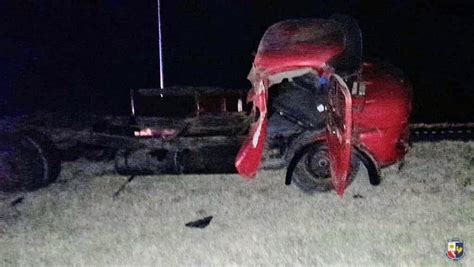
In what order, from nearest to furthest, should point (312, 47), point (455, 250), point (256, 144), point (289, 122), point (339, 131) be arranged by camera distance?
point (455, 250) → point (339, 131) → point (312, 47) → point (256, 144) → point (289, 122)

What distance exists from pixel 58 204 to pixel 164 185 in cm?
121

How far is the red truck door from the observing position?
582cm

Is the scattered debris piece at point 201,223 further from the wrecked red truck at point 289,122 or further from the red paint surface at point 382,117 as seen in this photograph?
the red paint surface at point 382,117

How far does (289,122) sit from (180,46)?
25.5ft

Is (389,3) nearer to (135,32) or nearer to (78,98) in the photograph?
(135,32)

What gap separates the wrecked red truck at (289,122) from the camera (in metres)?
6.16

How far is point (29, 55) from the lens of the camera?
13820 millimetres

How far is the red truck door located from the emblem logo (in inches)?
45.5

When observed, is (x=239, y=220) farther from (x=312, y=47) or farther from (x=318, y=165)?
(x=312, y=47)

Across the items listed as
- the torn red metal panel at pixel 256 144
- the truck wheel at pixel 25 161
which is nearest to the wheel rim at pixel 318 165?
the torn red metal panel at pixel 256 144

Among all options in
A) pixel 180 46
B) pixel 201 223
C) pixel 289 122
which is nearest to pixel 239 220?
pixel 201 223

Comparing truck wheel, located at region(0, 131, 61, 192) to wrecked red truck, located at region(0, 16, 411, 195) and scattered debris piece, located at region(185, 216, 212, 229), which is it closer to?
wrecked red truck, located at region(0, 16, 411, 195)

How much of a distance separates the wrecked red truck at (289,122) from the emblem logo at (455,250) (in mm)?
1159

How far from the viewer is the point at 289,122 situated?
6809 mm
